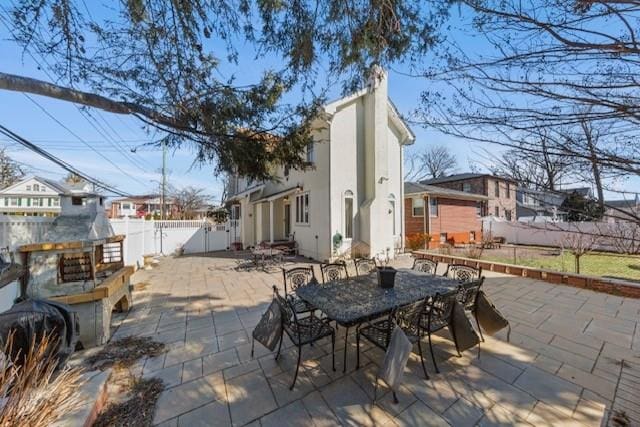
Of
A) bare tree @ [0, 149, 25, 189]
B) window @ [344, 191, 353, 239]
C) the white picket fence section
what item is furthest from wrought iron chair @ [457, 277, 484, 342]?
bare tree @ [0, 149, 25, 189]

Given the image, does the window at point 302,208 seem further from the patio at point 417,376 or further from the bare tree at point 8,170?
the bare tree at point 8,170

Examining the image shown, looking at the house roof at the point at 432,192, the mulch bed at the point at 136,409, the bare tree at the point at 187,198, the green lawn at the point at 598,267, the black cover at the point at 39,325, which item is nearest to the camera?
the black cover at the point at 39,325

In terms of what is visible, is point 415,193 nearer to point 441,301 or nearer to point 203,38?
point 441,301

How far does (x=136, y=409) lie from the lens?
8.70 feet

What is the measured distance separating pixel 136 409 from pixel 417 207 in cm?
1649

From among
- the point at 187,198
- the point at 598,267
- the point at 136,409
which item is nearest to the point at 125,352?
the point at 136,409

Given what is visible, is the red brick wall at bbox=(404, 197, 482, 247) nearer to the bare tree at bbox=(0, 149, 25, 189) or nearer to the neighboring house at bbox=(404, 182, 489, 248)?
the neighboring house at bbox=(404, 182, 489, 248)

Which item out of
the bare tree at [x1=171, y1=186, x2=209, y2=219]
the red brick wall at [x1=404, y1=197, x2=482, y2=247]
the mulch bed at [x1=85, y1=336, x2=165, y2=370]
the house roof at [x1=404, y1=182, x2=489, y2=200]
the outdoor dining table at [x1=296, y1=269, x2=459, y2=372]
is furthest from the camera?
the bare tree at [x1=171, y1=186, x2=209, y2=219]

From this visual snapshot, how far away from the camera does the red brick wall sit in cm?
1652

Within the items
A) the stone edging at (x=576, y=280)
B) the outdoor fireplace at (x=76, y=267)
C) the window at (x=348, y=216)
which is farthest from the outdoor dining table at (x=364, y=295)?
the window at (x=348, y=216)

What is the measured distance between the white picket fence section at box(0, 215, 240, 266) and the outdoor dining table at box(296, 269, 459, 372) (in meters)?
4.14

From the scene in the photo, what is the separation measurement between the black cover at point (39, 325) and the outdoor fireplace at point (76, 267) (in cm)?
143

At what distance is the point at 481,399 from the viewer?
2.76m

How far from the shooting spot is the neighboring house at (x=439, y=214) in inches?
638
